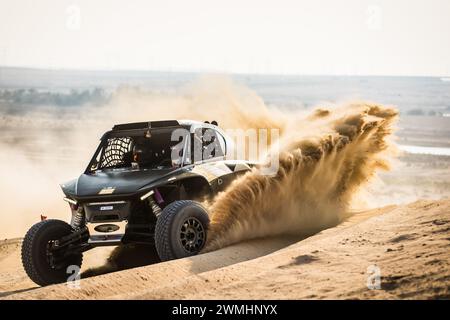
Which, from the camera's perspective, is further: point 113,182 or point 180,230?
point 113,182

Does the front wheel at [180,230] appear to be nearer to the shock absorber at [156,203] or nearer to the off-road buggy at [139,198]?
the off-road buggy at [139,198]

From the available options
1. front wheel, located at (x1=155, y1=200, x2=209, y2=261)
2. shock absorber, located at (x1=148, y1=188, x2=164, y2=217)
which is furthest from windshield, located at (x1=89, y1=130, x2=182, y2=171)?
front wheel, located at (x1=155, y1=200, x2=209, y2=261)

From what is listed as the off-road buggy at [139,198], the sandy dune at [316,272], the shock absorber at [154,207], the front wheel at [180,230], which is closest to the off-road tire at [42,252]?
the off-road buggy at [139,198]

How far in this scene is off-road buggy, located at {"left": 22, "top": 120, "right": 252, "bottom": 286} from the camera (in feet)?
31.9

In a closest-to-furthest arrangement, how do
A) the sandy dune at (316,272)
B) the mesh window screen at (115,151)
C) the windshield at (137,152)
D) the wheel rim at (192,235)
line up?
the sandy dune at (316,272) < the wheel rim at (192,235) < the windshield at (137,152) < the mesh window screen at (115,151)

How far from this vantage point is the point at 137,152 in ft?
36.3

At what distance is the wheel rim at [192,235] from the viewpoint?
9.67 meters

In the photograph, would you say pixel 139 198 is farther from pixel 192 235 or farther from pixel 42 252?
pixel 42 252

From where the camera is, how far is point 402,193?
33062 mm

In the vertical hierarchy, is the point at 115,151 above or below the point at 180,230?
above

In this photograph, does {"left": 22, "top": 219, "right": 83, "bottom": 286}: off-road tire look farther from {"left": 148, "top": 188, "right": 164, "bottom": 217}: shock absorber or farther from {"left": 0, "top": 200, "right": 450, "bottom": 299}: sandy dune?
{"left": 148, "top": 188, "right": 164, "bottom": 217}: shock absorber

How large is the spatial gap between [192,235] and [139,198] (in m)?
0.83

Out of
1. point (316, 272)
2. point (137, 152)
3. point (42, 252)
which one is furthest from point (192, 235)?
point (316, 272)
